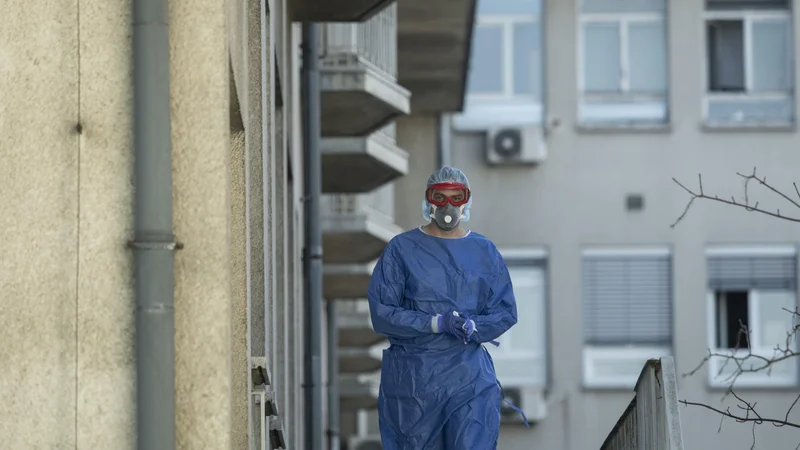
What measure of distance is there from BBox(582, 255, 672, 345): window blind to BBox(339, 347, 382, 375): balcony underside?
3522mm

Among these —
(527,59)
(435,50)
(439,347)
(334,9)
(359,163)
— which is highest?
(527,59)

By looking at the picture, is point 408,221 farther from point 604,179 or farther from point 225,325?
point 225,325

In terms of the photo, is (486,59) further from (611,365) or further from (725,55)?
(611,365)

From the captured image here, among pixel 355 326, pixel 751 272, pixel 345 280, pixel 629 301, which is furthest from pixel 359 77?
pixel 751 272

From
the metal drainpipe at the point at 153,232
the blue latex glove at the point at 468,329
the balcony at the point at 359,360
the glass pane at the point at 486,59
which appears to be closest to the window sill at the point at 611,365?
the balcony at the point at 359,360

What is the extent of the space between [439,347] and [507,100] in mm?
20401

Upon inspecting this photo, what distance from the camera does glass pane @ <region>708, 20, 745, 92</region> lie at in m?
29.1

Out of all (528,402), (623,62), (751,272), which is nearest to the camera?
(528,402)

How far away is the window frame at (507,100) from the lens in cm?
2898

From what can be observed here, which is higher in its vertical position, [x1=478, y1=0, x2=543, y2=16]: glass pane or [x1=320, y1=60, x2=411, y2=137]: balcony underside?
[x1=478, y1=0, x2=543, y2=16]: glass pane

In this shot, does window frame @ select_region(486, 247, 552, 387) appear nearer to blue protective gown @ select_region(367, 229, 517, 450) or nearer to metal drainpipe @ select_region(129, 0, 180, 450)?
blue protective gown @ select_region(367, 229, 517, 450)

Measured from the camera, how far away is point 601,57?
29203 millimetres

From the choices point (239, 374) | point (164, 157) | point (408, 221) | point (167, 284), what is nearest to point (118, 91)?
point (164, 157)

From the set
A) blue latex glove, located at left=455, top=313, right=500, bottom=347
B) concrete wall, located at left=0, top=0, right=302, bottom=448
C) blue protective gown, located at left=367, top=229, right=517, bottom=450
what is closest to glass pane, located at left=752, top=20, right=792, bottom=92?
blue protective gown, located at left=367, top=229, right=517, bottom=450
